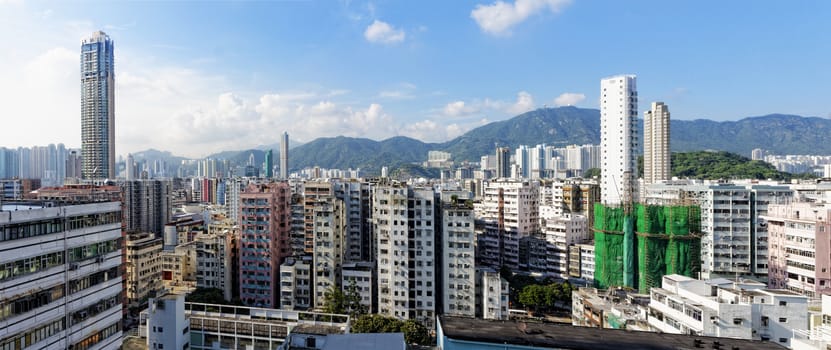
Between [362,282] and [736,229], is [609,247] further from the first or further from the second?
[362,282]

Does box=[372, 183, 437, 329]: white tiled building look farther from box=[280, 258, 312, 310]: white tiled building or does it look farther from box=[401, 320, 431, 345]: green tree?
box=[280, 258, 312, 310]: white tiled building

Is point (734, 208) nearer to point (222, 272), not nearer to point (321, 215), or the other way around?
point (321, 215)

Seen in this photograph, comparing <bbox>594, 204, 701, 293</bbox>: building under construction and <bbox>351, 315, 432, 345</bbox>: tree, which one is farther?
<bbox>594, 204, 701, 293</bbox>: building under construction

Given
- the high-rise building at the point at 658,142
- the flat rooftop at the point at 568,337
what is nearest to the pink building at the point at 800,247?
the flat rooftop at the point at 568,337

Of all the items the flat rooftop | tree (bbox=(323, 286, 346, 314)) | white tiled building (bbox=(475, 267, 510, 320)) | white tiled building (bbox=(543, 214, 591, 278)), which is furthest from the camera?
white tiled building (bbox=(543, 214, 591, 278))

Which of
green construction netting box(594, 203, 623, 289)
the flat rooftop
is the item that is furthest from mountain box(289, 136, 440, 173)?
the flat rooftop

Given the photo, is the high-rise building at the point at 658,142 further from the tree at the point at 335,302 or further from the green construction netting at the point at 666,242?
the tree at the point at 335,302
